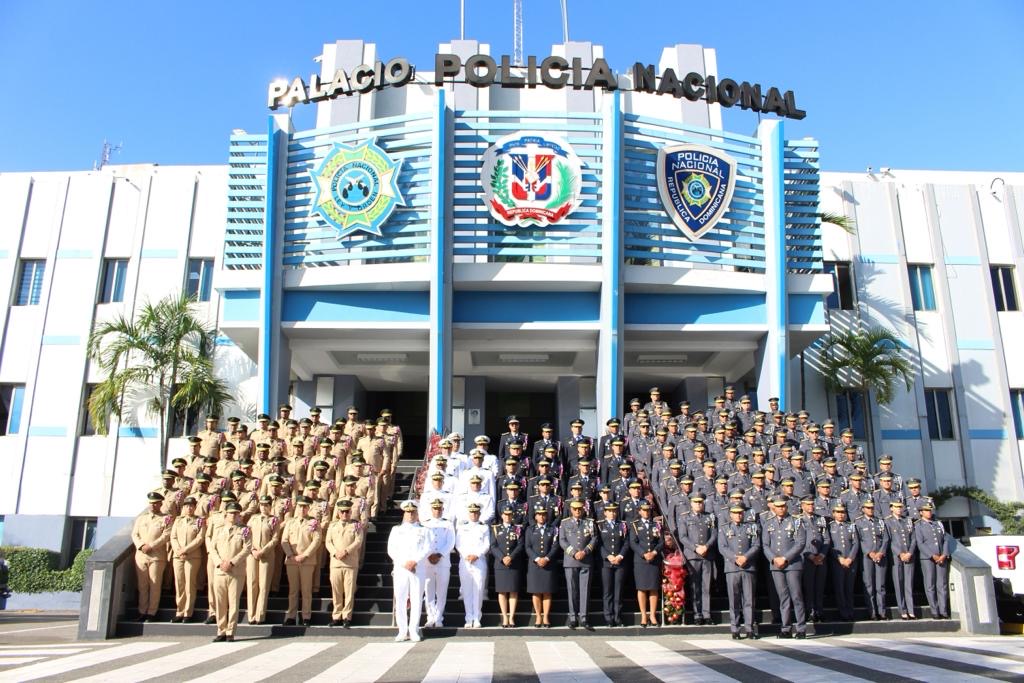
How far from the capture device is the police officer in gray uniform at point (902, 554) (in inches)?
463

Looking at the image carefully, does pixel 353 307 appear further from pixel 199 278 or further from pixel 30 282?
pixel 30 282

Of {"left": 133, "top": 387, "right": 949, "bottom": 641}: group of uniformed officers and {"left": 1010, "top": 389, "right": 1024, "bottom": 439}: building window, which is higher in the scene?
{"left": 1010, "top": 389, "right": 1024, "bottom": 439}: building window

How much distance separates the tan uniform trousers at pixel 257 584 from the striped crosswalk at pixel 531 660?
2.15 feet

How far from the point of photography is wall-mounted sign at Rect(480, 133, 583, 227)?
17.7 meters

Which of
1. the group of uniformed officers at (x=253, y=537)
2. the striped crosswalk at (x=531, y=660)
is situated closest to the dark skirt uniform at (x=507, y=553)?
the striped crosswalk at (x=531, y=660)

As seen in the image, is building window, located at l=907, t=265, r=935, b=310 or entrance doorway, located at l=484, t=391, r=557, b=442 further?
entrance doorway, located at l=484, t=391, r=557, b=442

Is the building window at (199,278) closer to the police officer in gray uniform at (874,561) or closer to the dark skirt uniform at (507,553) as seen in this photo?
the dark skirt uniform at (507,553)

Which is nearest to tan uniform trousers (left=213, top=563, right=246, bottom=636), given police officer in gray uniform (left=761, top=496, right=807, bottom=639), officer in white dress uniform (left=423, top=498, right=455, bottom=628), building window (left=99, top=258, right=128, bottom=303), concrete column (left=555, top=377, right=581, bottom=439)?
officer in white dress uniform (left=423, top=498, right=455, bottom=628)

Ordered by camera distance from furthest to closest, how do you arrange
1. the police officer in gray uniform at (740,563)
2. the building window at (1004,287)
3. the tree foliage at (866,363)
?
the building window at (1004,287) → the tree foliage at (866,363) → the police officer in gray uniform at (740,563)

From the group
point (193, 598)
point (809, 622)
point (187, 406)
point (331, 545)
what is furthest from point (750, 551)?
point (187, 406)

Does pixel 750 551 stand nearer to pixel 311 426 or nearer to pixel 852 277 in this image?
pixel 311 426

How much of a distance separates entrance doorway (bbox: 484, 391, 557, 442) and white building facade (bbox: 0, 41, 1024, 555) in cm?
8

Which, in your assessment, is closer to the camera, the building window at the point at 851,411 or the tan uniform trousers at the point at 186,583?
the tan uniform trousers at the point at 186,583

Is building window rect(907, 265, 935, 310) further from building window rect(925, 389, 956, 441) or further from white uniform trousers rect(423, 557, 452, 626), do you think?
white uniform trousers rect(423, 557, 452, 626)
